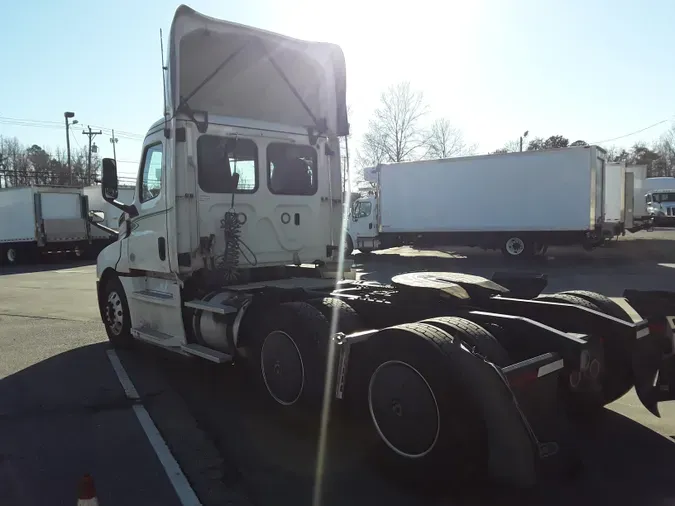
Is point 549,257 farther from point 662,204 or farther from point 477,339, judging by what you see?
point 662,204

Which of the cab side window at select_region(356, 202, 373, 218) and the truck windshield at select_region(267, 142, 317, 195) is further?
the cab side window at select_region(356, 202, 373, 218)

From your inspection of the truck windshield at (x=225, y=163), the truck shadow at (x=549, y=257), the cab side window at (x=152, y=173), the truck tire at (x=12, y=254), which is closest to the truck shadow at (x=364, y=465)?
the truck windshield at (x=225, y=163)

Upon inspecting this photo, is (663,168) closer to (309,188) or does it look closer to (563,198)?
(563,198)

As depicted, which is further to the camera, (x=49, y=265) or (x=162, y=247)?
(x=49, y=265)

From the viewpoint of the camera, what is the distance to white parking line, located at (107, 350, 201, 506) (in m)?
3.55

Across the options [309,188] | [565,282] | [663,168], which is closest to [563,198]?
[565,282]

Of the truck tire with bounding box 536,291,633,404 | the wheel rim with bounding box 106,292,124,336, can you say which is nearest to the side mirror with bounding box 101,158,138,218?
the wheel rim with bounding box 106,292,124,336

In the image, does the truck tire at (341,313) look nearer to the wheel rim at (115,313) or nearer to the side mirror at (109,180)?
the side mirror at (109,180)


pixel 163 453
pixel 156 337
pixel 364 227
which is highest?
pixel 364 227

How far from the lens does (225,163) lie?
6.18m

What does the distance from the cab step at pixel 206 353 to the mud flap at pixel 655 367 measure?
3.59 m

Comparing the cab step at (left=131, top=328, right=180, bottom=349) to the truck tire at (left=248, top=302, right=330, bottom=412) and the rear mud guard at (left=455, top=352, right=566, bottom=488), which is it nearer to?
the truck tire at (left=248, top=302, right=330, bottom=412)

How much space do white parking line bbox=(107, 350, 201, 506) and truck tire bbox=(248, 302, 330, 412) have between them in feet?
Result: 3.28

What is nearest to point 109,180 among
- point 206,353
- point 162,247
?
point 162,247
